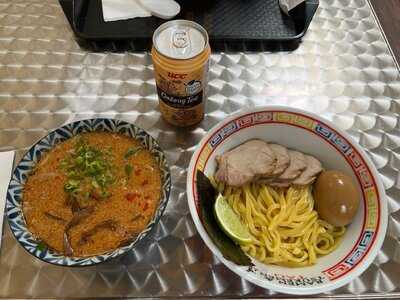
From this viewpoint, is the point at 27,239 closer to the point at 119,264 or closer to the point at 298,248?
the point at 119,264

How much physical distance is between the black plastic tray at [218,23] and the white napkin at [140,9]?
21 mm

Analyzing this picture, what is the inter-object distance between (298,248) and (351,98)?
Result: 673 mm

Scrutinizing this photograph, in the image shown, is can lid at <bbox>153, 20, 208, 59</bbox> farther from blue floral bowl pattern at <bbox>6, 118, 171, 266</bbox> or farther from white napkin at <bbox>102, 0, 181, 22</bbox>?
white napkin at <bbox>102, 0, 181, 22</bbox>

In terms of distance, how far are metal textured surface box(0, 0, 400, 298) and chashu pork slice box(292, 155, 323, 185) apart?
281 millimetres

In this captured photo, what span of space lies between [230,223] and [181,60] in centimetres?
45

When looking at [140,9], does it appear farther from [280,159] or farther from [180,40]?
[280,159]

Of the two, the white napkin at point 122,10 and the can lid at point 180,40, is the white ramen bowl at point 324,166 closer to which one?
the can lid at point 180,40

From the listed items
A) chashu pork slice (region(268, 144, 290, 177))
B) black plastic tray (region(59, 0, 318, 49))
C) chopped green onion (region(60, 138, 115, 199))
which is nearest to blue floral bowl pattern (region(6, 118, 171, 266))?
chopped green onion (region(60, 138, 115, 199))

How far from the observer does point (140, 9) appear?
149 centimetres

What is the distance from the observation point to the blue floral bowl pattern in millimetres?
871

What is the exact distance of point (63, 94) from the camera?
4.47 feet

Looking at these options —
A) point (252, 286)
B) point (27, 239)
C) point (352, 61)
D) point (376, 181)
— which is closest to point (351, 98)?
point (352, 61)

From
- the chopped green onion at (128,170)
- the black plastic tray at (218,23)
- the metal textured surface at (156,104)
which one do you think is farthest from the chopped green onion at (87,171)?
the black plastic tray at (218,23)

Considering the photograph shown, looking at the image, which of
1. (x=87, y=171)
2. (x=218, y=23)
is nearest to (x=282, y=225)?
(x=87, y=171)
